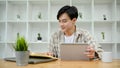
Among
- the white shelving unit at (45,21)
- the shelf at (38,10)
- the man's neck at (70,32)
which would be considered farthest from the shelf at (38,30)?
the man's neck at (70,32)

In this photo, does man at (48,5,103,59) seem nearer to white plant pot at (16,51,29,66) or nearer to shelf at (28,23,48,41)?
white plant pot at (16,51,29,66)

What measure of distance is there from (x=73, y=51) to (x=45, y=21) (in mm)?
2107

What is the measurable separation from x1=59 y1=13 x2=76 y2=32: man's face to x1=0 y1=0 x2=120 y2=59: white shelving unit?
133 centimetres

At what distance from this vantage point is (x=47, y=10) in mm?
3820

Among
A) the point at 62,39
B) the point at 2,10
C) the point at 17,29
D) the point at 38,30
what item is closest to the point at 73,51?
the point at 62,39

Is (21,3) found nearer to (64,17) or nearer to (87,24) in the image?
(87,24)

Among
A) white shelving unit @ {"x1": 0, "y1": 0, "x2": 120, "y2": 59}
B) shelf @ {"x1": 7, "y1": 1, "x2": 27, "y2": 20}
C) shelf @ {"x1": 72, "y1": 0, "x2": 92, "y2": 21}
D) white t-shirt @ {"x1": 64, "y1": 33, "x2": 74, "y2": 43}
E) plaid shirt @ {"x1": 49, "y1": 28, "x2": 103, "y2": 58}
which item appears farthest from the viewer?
shelf @ {"x1": 7, "y1": 1, "x2": 27, "y2": 20}

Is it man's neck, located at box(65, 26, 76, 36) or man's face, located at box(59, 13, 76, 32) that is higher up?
man's face, located at box(59, 13, 76, 32)

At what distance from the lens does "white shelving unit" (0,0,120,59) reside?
354 centimetres

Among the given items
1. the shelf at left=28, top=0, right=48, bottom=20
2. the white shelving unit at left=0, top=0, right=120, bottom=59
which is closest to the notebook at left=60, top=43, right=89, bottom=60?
the white shelving unit at left=0, top=0, right=120, bottom=59

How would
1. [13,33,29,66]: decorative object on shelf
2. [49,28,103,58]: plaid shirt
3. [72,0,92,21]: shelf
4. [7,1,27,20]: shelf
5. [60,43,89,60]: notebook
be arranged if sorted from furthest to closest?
[7,1,27,20]: shelf → [72,0,92,21]: shelf → [49,28,103,58]: plaid shirt → [60,43,89,60]: notebook → [13,33,29,66]: decorative object on shelf

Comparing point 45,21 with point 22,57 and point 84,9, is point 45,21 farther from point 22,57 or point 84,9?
point 22,57

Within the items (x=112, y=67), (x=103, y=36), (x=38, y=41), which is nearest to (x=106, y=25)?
(x=103, y=36)

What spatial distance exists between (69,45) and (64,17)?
2.31 feet
